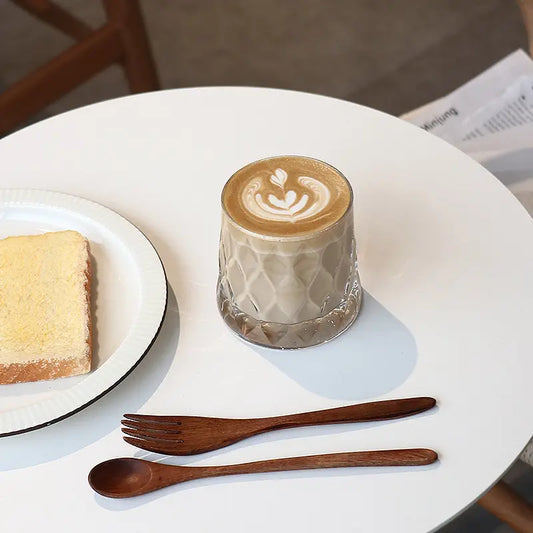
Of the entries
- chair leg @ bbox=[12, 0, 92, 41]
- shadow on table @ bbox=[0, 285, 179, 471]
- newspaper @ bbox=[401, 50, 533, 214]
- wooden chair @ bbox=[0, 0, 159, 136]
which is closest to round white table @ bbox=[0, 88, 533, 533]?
shadow on table @ bbox=[0, 285, 179, 471]

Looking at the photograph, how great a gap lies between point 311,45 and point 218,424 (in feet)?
4.95

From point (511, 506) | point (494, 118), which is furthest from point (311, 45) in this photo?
point (511, 506)

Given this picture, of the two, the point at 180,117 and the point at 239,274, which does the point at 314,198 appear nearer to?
the point at 239,274

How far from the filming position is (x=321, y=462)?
52 cm

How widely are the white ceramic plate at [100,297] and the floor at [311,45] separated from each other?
1130 millimetres

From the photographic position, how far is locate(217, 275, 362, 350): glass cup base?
0.60 metres

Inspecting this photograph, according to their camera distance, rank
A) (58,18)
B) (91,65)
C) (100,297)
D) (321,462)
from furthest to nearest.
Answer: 1. (58,18)
2. (91,65)
3. (100,297)
4. (321,462)

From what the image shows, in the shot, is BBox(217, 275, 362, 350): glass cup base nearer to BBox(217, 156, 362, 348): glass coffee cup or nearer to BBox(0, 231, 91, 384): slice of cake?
BBox(217, 156, 362, 348): glass coffee cup

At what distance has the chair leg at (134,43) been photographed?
1.42 meters

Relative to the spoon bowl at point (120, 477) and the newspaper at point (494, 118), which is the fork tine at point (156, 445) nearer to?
the spoon bowl at point (120, 477)

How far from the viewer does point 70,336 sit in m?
0.59

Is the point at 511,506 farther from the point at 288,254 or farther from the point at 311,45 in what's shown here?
the point at 311,45

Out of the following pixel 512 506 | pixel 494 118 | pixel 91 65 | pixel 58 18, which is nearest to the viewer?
pixel 512 506

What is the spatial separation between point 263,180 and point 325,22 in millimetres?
1484
